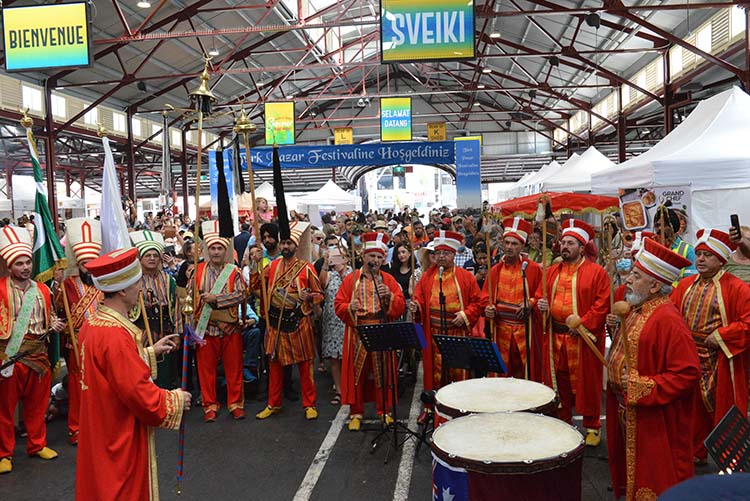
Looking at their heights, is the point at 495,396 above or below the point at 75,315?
below

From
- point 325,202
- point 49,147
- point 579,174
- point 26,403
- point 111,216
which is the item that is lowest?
point 26,403

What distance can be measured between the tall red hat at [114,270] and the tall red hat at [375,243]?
267 cm

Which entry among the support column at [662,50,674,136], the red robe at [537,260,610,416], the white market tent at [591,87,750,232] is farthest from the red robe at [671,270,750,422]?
the support column at [662,50,674,136]

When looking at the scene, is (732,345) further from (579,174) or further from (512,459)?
(579,174)

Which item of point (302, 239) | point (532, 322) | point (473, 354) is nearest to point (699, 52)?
point (532, 322)

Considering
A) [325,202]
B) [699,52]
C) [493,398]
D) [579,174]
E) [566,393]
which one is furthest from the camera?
[325,202]

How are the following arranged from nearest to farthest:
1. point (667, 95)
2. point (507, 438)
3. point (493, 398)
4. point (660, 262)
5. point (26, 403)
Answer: point (507, 438) → point (660, 262) → point (493, 398) → point (26, 403) → point (667, 95)

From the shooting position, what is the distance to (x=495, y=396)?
3.75m

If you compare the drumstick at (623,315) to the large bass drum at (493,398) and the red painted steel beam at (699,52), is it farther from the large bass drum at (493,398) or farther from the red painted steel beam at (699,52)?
the red painted steel beam at (699,52)

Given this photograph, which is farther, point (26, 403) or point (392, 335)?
point (26, 403)

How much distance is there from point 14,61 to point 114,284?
325 inches

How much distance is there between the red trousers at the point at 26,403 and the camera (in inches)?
186

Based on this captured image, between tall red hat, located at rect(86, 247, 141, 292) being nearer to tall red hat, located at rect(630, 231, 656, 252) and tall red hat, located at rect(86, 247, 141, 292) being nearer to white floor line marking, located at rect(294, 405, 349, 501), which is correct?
white floor line marking, located at rect(294, 405, 349, 501)

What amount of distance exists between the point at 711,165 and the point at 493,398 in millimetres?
5398
